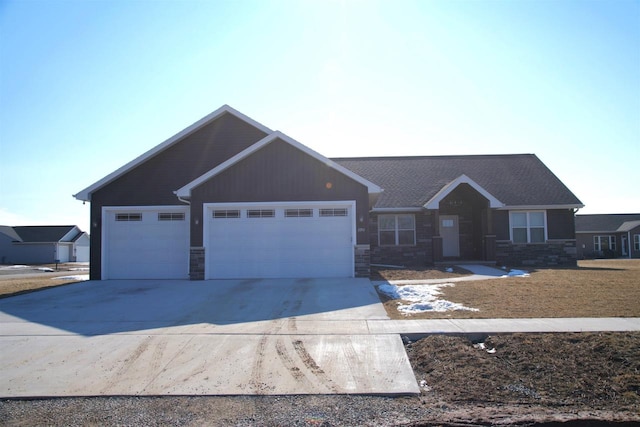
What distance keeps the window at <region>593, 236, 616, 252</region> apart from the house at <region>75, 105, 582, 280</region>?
2388 cm

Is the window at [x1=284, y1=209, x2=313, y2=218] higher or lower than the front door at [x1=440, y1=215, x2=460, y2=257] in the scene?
higher

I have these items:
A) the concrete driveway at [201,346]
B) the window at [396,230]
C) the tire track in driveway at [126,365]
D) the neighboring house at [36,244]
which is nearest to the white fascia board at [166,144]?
the concrete driveway at [201,346]

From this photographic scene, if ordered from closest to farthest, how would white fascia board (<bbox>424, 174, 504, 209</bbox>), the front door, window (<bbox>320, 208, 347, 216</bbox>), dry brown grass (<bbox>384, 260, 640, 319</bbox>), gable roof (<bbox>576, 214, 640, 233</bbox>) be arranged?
1. dry brown grass (<bbox>384, 260, 640, 319</bbox>)
2. window (<bbox>320, 208, 347, 216</bbox>)
3. white fascia board (<bbox>424, 174, 504, 209</bbox>)
4. the front door
5. gable roof (<bbox>576, 214, 640, 233</bbox>)

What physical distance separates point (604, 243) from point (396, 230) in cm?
3016

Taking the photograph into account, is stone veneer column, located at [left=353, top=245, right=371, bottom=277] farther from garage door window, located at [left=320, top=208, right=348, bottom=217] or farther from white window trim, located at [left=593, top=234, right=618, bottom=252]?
white window trim, located at [left=593, top=234, right=618, bottom=252]

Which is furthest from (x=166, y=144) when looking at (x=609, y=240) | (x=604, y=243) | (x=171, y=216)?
(x=609, y=240)

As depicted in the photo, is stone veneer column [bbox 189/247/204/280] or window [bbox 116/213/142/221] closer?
stone veneer column [bbox 189/247/204/280]

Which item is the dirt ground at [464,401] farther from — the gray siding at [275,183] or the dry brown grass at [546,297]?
the gray siding at [275,183]

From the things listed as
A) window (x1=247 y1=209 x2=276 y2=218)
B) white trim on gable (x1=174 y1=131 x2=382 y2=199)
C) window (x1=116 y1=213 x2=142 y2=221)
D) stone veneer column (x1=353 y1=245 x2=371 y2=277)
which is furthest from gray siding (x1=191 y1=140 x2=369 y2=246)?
window (x1=116 y1=213 x2=142 y2=221)

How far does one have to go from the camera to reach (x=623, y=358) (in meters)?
6.31

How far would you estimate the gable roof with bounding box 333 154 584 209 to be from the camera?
21.2 m

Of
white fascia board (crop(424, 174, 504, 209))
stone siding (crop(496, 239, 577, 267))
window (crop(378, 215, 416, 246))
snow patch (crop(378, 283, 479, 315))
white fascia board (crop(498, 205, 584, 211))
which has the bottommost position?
snow patch (crop(378, 283, 479, 315))

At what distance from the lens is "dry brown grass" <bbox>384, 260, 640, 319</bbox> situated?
941 cm

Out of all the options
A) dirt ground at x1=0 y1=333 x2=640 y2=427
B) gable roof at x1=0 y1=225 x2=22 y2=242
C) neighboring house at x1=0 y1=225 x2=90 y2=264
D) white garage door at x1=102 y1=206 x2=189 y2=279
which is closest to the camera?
dirt ground at x1=0 y1=333 x2=640 y2=427
